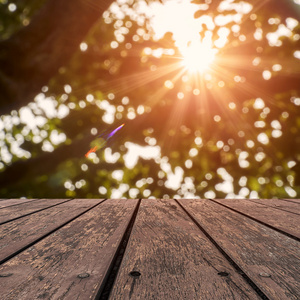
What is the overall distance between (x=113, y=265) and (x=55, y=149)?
3494 millimetres

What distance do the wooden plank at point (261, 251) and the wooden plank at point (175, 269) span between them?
48mm

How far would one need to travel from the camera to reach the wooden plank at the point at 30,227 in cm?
84

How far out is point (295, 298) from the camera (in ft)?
1.70

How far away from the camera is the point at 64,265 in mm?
664

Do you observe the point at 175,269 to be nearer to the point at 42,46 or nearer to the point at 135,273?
the point at 135,273

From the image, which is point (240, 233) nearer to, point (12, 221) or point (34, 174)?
point (12, 221)

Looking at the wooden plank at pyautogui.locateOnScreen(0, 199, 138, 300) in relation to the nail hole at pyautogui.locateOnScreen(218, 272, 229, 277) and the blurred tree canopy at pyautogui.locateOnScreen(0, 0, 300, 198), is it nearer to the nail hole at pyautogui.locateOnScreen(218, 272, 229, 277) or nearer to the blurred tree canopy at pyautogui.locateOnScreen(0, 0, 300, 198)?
the nail hole at pyautogui.locateOnScreen(218, 272, 229, 277)

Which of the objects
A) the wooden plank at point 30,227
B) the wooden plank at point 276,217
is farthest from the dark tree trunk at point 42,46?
the wooden plank at point 276,217

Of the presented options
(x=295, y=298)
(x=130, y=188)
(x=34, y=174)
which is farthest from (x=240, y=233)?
(x=130, y=188)

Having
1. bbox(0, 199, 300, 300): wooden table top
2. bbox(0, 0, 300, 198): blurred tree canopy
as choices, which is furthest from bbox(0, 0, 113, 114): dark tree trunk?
bbox(0, 199, 300, 300): wooden table top

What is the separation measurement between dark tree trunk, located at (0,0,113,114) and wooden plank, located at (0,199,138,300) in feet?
9.52

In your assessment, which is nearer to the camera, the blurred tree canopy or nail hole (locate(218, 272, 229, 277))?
nail hole (locate(218, 272, 229, 277))

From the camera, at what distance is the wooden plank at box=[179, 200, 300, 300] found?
1.87 ft

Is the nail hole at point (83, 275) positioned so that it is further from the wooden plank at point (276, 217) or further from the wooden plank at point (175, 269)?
the wooden plank at point (276, 217)
